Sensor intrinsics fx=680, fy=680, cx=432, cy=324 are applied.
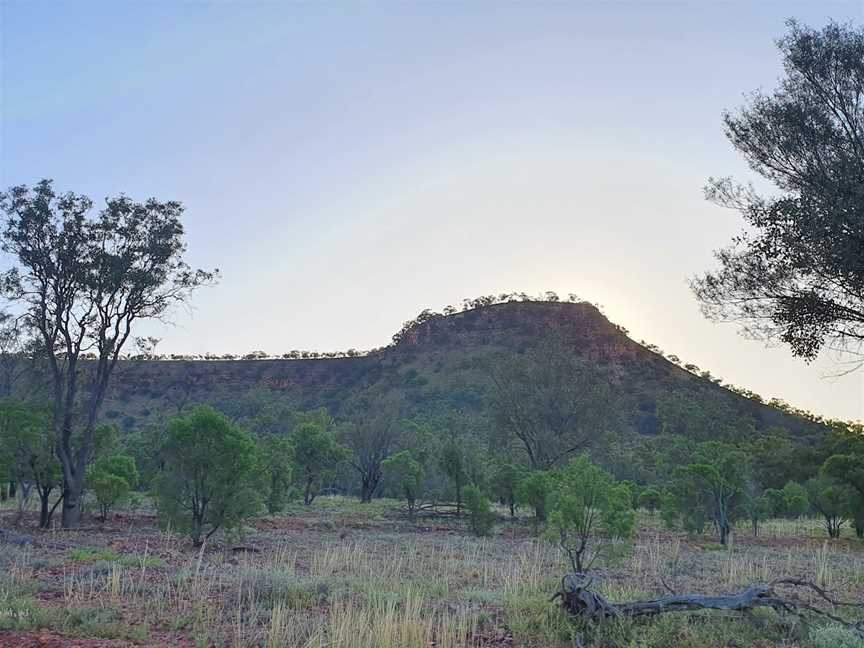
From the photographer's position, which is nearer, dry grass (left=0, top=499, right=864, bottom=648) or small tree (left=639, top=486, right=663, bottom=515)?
dry grass (left=0, top=499, right=864, bottom=648)

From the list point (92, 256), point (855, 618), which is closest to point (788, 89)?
point (855, 618)

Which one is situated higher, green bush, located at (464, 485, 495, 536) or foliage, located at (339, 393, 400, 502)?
foliage, located at (339, 393, 400, 502)

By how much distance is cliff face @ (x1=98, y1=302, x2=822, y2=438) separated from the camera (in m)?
73.8

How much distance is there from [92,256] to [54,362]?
3.47 m

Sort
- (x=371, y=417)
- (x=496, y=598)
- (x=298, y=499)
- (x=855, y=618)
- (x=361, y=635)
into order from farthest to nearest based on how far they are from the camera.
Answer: (x=371, y=417) < (x=298, y=499) < (x=496, y=598) < (x=855, y=618) < (x=361, y=635)

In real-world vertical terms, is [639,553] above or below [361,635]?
below

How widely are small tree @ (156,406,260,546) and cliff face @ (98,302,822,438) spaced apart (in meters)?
49.6

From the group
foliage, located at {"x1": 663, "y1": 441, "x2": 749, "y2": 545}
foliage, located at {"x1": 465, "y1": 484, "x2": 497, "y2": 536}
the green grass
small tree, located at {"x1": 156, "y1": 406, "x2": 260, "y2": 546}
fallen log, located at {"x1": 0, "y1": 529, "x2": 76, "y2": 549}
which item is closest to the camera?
the green grass

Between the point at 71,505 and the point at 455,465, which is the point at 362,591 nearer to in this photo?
the point at 71,505

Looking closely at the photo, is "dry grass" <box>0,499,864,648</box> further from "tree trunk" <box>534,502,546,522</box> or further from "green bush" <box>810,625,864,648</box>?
"tree trunk" <box>534,502,546,522</box>

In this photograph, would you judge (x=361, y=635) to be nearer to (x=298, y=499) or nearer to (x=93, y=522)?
(x=93, y=522)

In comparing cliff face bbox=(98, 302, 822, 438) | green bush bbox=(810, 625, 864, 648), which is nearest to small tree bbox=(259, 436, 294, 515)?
green bush bbox=(810, 625, 864, 648)

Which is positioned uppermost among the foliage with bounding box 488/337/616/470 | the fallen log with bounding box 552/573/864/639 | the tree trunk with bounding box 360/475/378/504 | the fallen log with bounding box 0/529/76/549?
the foliage with bounding box 488/337/616/470

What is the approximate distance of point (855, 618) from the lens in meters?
8.74
